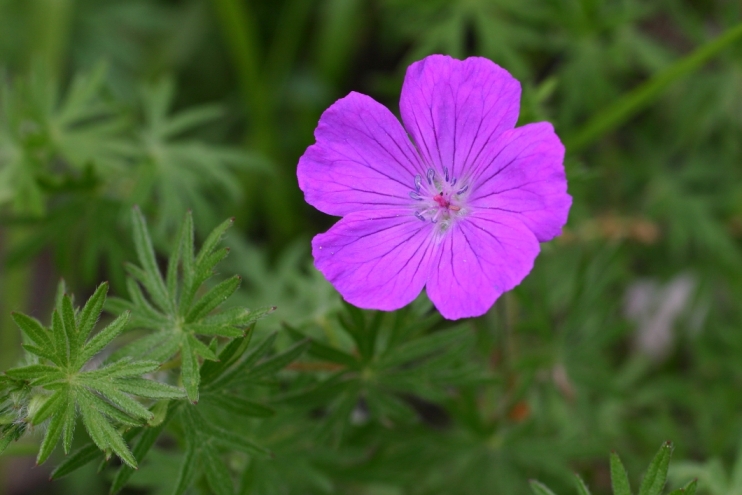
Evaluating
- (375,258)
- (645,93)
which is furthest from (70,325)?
(645,93)

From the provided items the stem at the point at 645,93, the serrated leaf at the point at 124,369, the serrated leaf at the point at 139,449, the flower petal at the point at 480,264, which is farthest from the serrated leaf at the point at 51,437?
the stem at the point at 645,93

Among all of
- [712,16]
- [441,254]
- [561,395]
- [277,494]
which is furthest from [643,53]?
[277,494]

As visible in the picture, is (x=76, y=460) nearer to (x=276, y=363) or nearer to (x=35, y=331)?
(x=35, y=331)

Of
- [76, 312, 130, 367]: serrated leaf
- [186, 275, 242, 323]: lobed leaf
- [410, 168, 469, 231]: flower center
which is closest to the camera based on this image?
[76, 312, 130, 367]: serrated leaf

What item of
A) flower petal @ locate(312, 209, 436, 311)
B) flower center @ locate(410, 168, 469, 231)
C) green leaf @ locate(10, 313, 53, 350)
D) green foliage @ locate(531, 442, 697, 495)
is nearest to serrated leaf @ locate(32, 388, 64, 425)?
green leaf @ locate(10, 313, 53, 350)

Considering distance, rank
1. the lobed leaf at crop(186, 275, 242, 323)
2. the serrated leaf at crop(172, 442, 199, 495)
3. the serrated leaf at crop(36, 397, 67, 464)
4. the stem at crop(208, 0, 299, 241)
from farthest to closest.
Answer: the stem at crop(208, 0, 299, 241), the serrated leaf at crop(172, 442, 199, 495), the lobed leaf at crop(186, 275, 242, 323), the serrated leaf at crop(36, 397, 67, 464)

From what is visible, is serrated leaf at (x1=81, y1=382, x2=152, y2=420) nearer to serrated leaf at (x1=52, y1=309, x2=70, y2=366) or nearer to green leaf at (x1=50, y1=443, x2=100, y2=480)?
serrated leaf at (x1=52, y1=309, x2=70, y2=366)

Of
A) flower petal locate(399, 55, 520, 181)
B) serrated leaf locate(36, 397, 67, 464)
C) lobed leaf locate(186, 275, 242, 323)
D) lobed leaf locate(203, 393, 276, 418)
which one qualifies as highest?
flower petal locate(399, 55, 520, 181)
